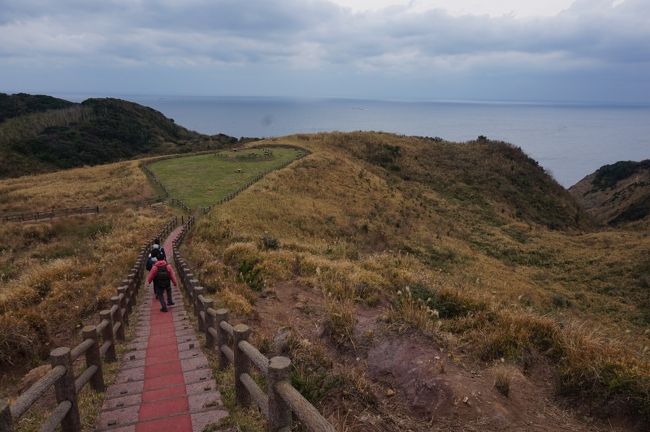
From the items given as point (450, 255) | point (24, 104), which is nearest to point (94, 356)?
point (450, 255)

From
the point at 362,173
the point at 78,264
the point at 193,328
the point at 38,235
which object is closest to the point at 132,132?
the point at 362,173

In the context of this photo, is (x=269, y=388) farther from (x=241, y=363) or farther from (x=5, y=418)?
(x=5, y=418)

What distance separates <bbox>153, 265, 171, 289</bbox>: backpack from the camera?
41.7ft

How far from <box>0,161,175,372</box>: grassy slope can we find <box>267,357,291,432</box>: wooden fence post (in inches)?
367

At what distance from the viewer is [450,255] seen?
2881 cm

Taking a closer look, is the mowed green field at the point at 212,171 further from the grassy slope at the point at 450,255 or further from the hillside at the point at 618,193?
the hillside at the point at 618,193

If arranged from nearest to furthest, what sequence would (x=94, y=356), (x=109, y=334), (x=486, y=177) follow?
(x=94, y=356), (x=109, y=334), (x=486, y=177)

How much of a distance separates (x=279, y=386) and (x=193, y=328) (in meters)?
7.49

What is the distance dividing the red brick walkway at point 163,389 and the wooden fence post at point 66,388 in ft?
1.18

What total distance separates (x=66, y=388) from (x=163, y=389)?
158 cm

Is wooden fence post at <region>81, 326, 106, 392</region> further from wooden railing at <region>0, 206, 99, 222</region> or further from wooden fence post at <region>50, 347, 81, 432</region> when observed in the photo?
wooden railing at <region>0, 206, 99, 222</region>

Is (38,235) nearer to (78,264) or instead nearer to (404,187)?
(78,264)

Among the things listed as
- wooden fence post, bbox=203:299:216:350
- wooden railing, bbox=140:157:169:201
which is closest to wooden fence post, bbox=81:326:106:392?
wooden fence post, bbox=203:299:216:350

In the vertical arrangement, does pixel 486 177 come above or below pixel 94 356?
below
